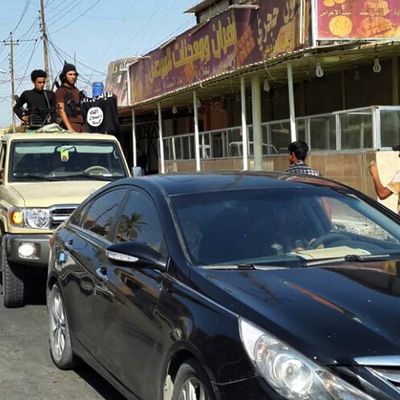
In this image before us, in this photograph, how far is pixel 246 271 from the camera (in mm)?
3367

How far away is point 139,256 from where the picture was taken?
3.59 m

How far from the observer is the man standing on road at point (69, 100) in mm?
10445

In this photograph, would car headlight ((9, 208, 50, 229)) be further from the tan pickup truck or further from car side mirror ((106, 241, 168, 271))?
car side mirror ((106, 241, 168, 271))

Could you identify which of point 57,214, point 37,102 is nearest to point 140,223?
point 57,214

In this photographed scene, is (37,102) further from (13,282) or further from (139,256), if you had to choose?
(139,256)

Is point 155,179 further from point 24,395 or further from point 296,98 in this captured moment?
point 296,98

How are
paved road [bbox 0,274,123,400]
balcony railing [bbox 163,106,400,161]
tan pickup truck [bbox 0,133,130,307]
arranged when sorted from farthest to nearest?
balcony railing [bbox 163,106,400,161], tan pickup truck [bbox 0,133,130,307], paved road [bbox 0,274,123,400]

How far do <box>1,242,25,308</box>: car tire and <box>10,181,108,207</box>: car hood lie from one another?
64cm

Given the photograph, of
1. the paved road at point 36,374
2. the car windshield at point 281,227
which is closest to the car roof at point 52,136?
the paved road at point 36,374

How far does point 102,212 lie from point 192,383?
2044 mm

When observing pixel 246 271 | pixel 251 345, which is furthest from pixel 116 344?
pixel 251 345

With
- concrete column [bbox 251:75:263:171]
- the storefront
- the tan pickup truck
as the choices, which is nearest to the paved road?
the tan pickup truck

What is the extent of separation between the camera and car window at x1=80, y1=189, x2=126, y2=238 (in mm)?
4598

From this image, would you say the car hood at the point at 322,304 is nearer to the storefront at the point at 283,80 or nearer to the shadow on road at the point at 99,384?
the shadow on road at the point at 99,384
